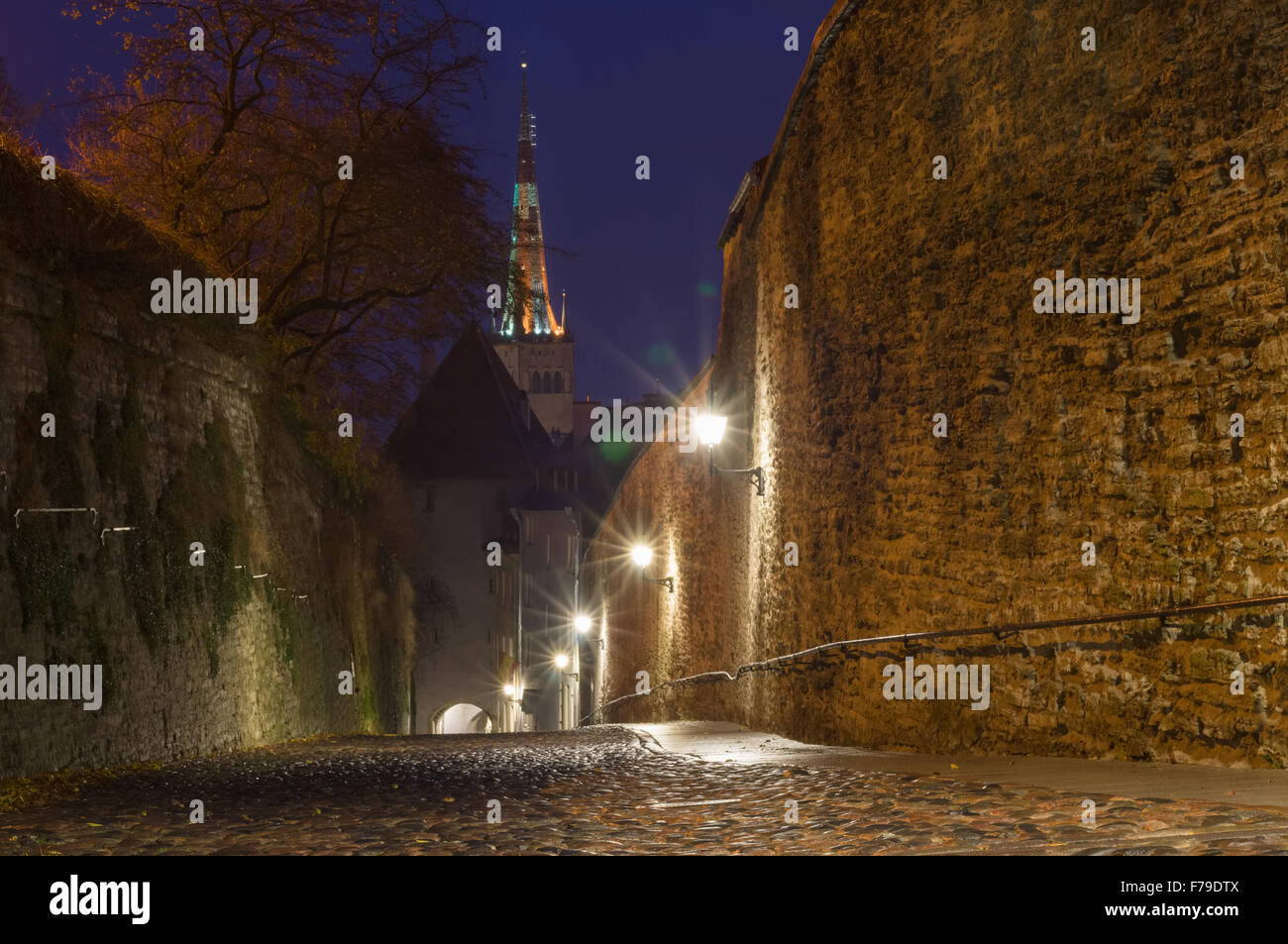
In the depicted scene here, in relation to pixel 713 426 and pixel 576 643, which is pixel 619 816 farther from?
pixel 576 643

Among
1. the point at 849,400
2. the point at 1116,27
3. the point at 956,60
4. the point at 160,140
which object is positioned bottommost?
the point at 849,400

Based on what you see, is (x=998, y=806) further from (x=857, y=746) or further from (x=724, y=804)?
(x=857, y=746)

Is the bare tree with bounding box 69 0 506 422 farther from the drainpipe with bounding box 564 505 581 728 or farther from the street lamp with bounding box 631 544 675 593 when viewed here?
the drainpipe with bounding box 564 505 581 728

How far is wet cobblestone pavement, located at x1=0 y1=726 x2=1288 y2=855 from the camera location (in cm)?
500

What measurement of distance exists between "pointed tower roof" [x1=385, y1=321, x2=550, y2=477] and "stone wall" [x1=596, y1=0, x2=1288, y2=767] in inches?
1409

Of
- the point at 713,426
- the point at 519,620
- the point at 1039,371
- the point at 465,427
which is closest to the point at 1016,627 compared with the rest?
the point at 1039,371

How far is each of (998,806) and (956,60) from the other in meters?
5.42

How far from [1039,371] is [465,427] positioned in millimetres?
41818

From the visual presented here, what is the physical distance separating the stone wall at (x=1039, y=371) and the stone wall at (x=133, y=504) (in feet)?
19.7

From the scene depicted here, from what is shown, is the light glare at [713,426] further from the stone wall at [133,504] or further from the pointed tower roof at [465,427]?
the pointed tower roof at [465,427]

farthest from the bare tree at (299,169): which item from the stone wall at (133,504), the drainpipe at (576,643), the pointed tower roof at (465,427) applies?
the pointed tower roof at (465,427)

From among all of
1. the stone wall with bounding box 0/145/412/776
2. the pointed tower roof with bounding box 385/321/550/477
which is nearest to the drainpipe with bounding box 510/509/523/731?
the pointed tower roof with bounding box 385/321/550/477

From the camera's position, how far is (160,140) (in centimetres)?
1823
